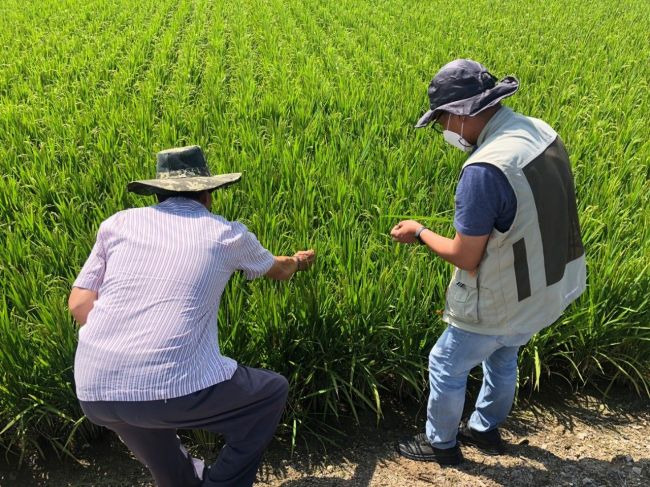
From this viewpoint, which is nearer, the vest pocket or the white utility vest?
the white utility vest

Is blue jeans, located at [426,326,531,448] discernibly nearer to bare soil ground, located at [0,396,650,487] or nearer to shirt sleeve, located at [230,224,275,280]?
bare soil ground, located at [0,396,650,487]

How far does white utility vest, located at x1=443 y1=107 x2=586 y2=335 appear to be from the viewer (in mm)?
1477

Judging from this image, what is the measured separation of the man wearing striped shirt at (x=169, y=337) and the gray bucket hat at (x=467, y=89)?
0.67 metres

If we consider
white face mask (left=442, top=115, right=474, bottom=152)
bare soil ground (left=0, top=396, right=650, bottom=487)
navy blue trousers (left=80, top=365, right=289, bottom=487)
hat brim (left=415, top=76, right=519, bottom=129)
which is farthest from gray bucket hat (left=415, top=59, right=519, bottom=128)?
bare soil ground (left=0, top=396, right=650, bottom=487)

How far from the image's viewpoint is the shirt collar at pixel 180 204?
1.51 metres

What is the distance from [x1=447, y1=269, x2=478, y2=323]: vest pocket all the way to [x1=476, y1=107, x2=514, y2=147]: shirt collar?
1.31 ft

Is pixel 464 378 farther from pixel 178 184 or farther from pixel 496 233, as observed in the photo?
pixel 178 184

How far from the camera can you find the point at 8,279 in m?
2.33

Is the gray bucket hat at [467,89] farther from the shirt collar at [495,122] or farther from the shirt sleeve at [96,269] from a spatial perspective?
the shirt sleeve at [96,269]

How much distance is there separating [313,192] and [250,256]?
1.29m

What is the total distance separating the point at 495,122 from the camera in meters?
1.56

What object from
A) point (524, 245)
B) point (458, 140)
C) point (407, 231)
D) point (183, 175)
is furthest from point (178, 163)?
point (524, 245)

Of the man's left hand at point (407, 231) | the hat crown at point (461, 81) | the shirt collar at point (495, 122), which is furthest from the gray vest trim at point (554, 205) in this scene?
the man's left hand at point (407, 231)

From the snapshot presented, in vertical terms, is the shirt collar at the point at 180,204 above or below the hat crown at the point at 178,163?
below
